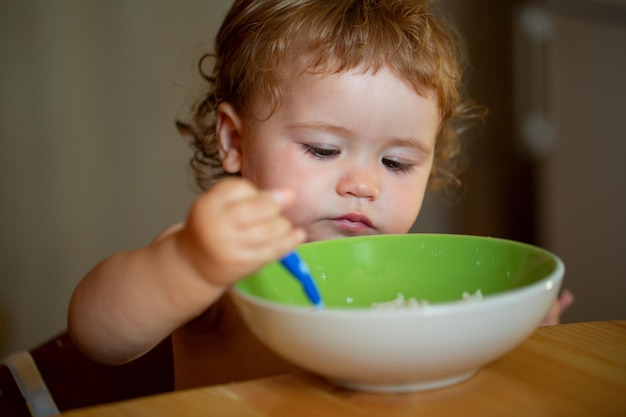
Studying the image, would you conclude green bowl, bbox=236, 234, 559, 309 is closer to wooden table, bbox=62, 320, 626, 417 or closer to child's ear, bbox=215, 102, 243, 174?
wooden table, bbox=62, 320, 626, 417

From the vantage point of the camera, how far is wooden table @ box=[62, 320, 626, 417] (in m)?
0.50

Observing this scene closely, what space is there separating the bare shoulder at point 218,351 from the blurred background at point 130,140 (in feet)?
3.58

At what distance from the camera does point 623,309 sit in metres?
2.18

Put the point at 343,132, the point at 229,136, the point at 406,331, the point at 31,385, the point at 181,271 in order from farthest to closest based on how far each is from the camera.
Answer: the point at 229,136 < the point at 343,132 < the point at 31,385 < the point at 181,271 < the point at 406,331

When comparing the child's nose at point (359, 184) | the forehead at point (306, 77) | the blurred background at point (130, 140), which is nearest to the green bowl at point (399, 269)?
the child's nose at point (359, 184)

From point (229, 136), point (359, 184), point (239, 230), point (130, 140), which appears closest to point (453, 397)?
point (239, 230)

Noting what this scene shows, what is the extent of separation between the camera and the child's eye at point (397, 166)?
41.5 inches

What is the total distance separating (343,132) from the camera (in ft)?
3.26

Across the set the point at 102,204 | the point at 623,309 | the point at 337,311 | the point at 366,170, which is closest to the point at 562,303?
the point at 366,170

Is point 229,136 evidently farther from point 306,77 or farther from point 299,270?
point 299,270

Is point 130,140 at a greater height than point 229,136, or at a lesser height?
lesser

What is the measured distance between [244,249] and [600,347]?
1.14ft

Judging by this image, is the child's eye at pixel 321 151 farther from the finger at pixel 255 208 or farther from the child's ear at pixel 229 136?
the finger at pixel 255 208

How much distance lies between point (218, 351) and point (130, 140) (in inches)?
50.5
